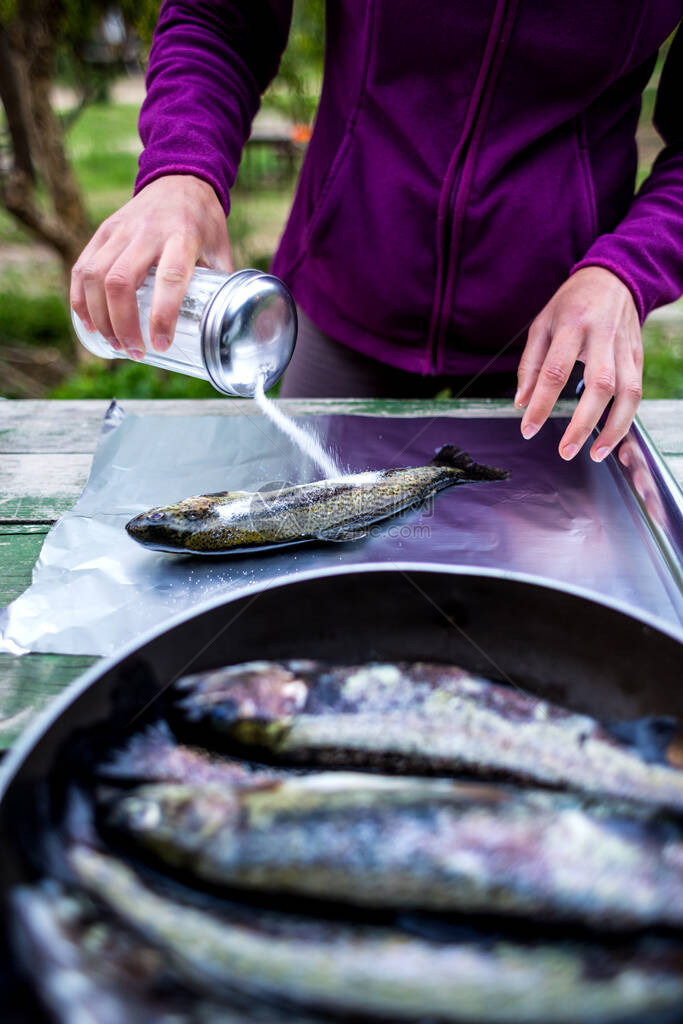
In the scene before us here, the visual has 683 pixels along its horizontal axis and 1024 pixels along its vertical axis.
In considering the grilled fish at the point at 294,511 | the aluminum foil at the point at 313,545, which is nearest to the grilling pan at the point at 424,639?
the aluminum foil at the point at 313,545

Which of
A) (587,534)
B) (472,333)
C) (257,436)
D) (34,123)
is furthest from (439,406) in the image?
(34,123)

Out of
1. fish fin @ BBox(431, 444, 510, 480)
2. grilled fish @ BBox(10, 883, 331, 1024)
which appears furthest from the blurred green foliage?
grilled fish @ BBox(10, 883, 331, 1024)

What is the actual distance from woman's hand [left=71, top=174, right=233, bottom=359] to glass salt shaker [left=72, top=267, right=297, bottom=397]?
0.07m

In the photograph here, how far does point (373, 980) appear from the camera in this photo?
56 cm

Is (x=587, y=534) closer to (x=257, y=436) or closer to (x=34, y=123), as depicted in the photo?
(x=257, y=436)

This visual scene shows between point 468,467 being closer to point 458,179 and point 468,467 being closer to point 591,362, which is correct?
point 591,362

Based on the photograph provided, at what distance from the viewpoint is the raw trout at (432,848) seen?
24.7 inches

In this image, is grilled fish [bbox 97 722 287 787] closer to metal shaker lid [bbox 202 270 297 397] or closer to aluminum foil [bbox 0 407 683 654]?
aluminum foil [bbox 0 407 683 654]

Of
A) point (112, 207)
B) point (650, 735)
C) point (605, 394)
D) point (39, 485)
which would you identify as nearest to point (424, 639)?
point (650, 735)

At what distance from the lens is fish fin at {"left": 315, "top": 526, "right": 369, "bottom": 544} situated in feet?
4.88

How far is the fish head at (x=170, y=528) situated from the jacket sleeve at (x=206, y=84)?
71cm

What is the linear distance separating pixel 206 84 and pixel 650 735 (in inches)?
65.2

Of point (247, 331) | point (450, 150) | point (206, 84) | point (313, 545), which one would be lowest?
point (313, 545)

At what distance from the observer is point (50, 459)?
178 centimetres
